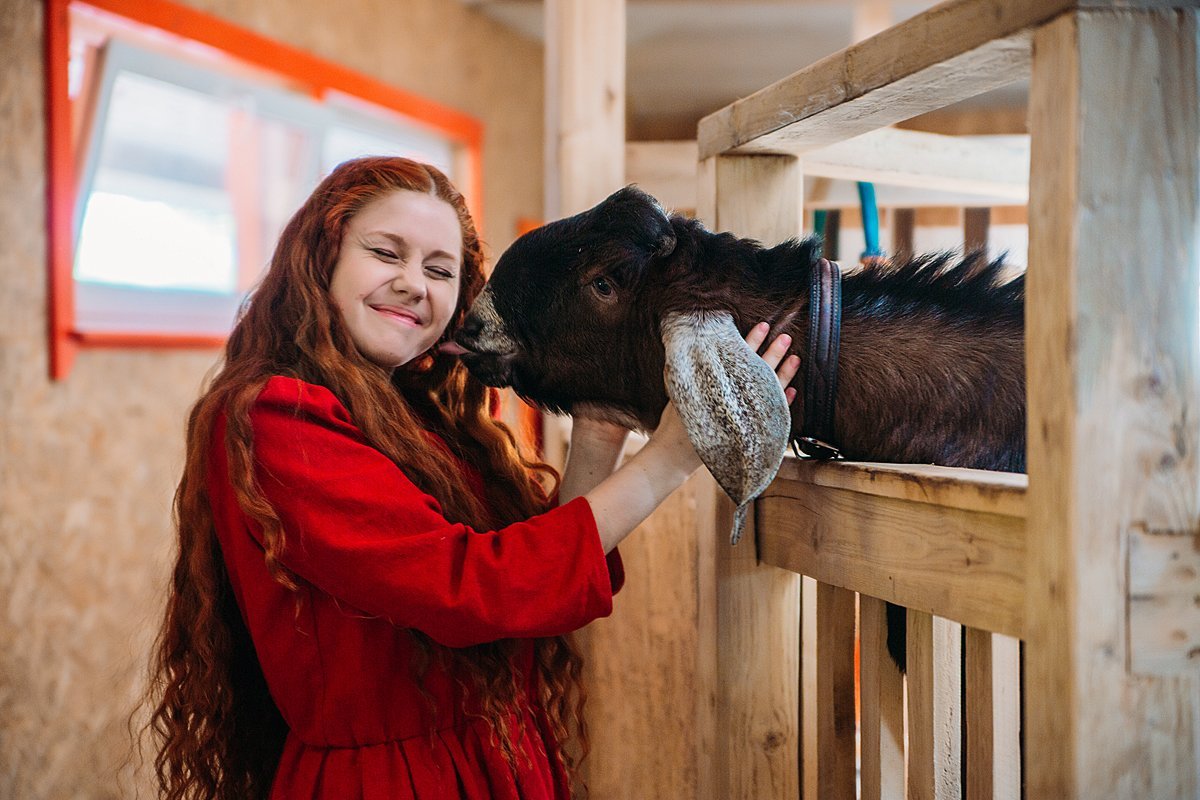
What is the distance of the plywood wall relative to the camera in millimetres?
2699

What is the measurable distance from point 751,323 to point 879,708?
51 centimetres

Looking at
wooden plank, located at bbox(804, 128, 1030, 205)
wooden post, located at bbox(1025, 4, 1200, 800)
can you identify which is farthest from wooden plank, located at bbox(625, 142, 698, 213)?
wooden post, located at bbox(1025, 4, 1200, 800)

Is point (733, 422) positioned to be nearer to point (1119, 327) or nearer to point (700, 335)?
point (700, 335)

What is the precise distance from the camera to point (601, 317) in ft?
4.19

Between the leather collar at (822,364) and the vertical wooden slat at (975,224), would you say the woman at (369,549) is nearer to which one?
the leather collar at (822,364)

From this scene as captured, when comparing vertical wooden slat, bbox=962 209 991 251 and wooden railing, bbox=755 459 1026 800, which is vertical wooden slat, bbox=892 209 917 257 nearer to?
vertical wooden slat, bbox=962 209 991 251

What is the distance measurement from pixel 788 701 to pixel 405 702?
55cm

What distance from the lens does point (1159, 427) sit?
2.71ft

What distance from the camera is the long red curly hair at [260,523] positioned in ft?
4.39

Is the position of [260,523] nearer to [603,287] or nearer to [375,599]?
[375,599]

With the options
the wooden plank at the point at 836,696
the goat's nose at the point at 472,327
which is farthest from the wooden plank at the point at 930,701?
the goat's nose at the point at 472,327

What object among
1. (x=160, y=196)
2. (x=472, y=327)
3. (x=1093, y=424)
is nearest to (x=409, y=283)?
(x=472, y=327)

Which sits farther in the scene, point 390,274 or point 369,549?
point 390,274

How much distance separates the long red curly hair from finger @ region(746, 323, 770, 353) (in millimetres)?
475
